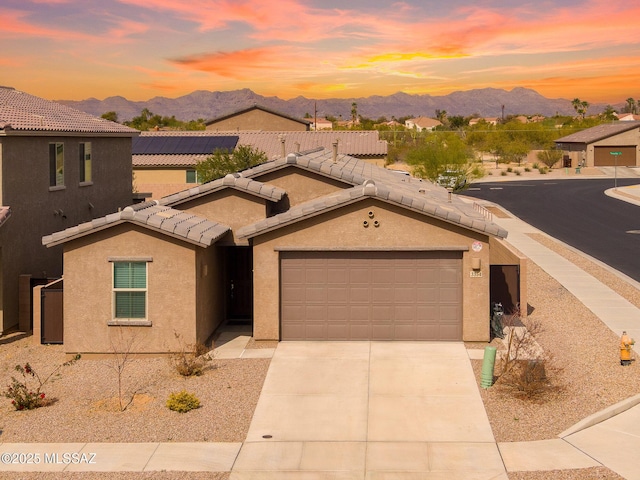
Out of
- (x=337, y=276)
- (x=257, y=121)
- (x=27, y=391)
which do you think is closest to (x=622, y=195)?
(x=257, y=121)

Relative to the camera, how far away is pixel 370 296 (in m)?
20.5

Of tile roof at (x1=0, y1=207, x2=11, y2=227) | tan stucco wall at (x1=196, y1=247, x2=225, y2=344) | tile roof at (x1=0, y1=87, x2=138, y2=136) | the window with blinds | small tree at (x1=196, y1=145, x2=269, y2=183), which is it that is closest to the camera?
the window with blinds

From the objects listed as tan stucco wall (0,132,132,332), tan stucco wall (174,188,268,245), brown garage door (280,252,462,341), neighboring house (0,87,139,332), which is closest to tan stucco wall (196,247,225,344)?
tan stucco wall (174,188,268,245)

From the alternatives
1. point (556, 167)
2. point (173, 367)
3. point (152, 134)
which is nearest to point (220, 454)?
point (173, 367)

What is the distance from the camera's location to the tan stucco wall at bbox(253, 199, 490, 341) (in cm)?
2017

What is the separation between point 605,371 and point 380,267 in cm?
568

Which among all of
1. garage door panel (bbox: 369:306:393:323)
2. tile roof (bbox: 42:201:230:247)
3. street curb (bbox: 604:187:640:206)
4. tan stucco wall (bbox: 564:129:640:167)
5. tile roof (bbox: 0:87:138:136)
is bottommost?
garage door panel (bbox: 369:306:393:323)

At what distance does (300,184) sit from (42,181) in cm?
740

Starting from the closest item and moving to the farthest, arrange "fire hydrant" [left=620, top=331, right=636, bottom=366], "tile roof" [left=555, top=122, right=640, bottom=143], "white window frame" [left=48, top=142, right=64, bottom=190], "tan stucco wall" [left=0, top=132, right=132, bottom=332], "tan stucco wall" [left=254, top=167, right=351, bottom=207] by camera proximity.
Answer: "fire hydrant" [left=620, top=331, right=636, bottom=366] < "tan stucco wall" [left=0, top=132, right=132, bottom=332] < "tan stucco wall" [left=254, top=167, right=351, bottom=207] < "white window frame" [left=48, top=142, right=64, bottom=190] < "tile roof" [left=555, top=122, right=640, bottom=143]

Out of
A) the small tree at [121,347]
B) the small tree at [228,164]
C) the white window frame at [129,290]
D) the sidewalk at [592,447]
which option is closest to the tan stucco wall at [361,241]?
the white window frame at [129,290]

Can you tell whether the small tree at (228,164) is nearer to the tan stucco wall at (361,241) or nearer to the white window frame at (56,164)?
the white window frame at (56,164)

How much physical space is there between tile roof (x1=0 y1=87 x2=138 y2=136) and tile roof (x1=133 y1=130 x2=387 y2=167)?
25859 millimetres

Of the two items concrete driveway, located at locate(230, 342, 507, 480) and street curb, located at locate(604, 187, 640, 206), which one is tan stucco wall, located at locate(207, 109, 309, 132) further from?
concrete driveway, located at locate(230, 342, 507, 480)

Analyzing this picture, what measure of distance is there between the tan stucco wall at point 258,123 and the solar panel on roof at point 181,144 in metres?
12.8
